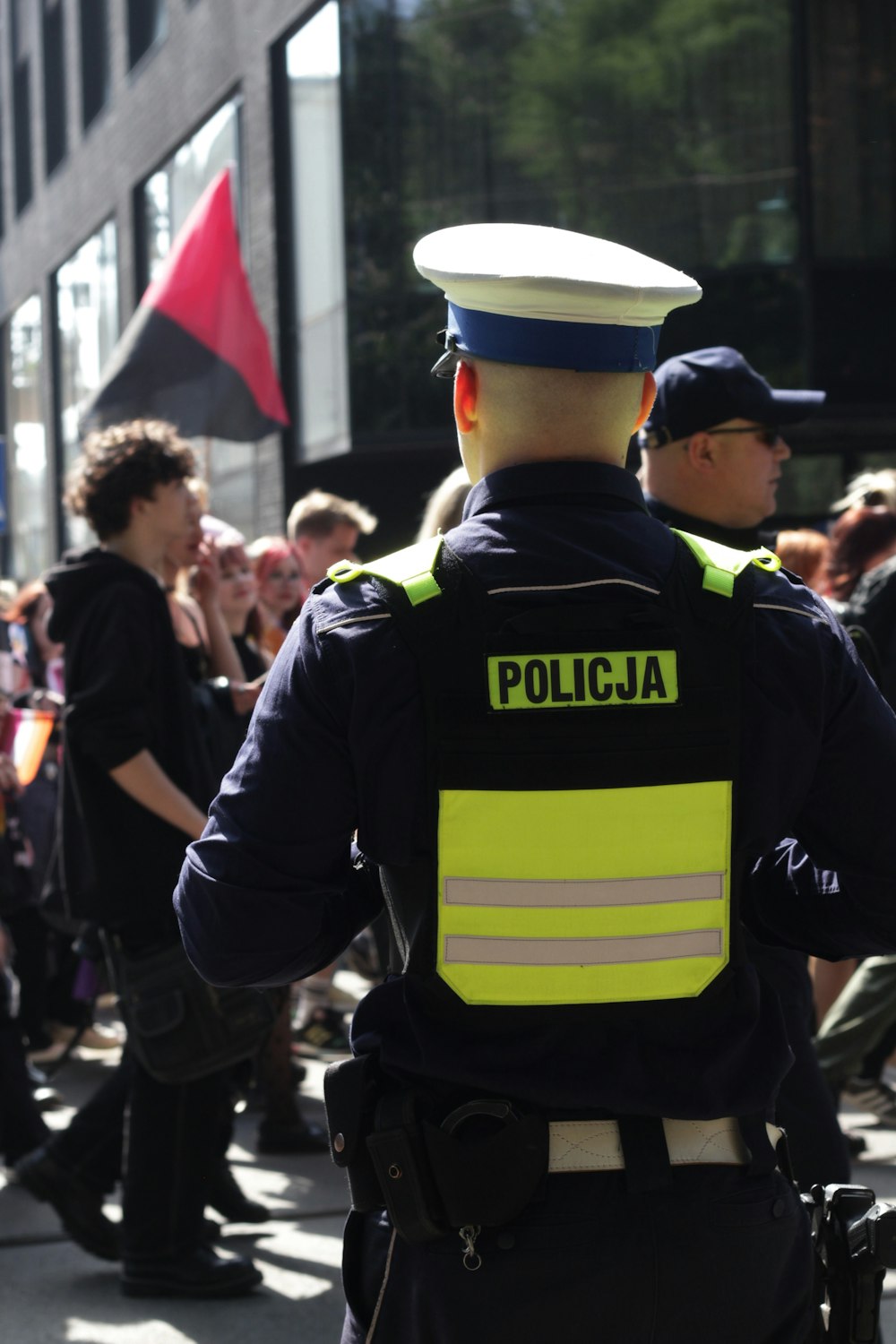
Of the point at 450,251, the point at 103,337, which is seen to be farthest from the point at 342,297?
the point at 450,251

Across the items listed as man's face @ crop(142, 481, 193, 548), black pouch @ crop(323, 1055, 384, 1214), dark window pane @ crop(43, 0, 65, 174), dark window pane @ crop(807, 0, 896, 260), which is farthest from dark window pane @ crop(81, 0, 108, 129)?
black pouch @ crop(323, 1055, 384, 1214)

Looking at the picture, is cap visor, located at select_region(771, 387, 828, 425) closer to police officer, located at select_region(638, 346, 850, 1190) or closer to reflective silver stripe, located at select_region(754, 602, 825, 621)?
police officer, located at select_region(638, 346, 850, 1190)

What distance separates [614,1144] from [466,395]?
2.77 ft

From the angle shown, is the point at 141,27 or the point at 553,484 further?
the point at 141,27

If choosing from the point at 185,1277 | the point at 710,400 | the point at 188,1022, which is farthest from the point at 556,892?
the point at 185,1277

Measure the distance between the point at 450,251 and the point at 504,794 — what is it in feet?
2.05

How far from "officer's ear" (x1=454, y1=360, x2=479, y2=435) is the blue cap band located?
3cm

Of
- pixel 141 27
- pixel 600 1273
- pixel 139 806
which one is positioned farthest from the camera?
pixel 141 27

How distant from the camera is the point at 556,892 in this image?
1884mm

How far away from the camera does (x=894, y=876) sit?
1965mm

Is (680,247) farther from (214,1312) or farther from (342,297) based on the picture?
(214,1312)

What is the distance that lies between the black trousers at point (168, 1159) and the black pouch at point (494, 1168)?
8.50 feet

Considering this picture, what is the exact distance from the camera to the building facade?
1372 cm

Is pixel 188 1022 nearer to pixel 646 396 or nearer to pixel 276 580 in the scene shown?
pixel 646 396
